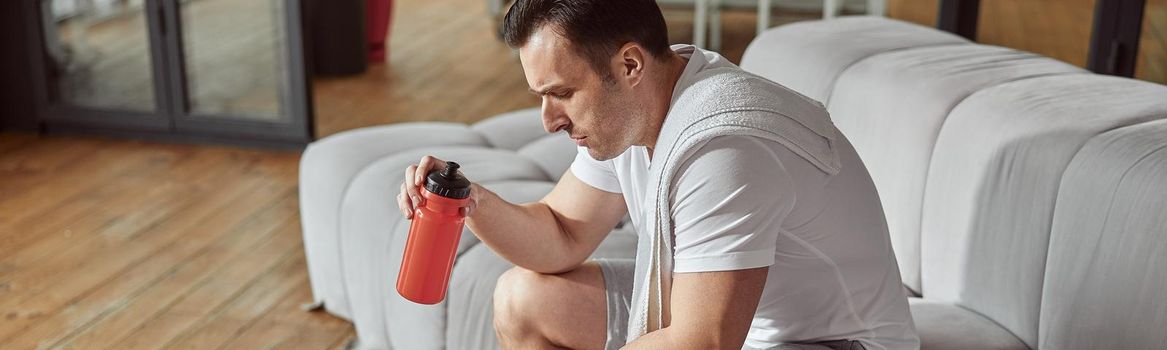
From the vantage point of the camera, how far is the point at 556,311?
160cm

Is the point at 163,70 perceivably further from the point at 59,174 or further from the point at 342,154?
the point at 342,154

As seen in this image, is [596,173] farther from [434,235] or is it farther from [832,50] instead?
[832,50]

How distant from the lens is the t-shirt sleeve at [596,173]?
159cm

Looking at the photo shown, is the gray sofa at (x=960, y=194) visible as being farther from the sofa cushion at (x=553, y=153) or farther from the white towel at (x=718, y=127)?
the white towel at (x=718, y=127)

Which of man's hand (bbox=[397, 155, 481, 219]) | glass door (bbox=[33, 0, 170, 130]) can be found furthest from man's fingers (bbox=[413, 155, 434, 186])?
glass door (bbox=[33, 0, 170, 130])

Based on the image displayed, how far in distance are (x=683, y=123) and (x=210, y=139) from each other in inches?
109

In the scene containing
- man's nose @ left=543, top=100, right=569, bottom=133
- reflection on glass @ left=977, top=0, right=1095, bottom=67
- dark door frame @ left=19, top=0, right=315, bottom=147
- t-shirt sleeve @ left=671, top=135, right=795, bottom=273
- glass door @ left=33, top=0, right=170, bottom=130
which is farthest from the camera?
glass door @ left=33, top=0, right=170, bottom=130

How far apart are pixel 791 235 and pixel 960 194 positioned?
0.50m

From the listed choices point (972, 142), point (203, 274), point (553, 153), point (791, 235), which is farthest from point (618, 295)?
point (203, 274)

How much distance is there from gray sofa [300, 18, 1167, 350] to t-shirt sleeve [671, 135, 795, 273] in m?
0.46

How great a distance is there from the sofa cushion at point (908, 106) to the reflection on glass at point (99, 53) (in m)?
2.42

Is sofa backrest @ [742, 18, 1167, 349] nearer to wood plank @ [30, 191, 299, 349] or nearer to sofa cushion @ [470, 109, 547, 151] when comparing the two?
sofa cushion @ [470, 109, 547, 151]

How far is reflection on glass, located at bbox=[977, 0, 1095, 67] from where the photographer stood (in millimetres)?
2812

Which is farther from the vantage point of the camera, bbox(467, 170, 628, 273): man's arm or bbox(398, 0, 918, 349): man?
bbox(467, 170, 628, 273): man's arm
